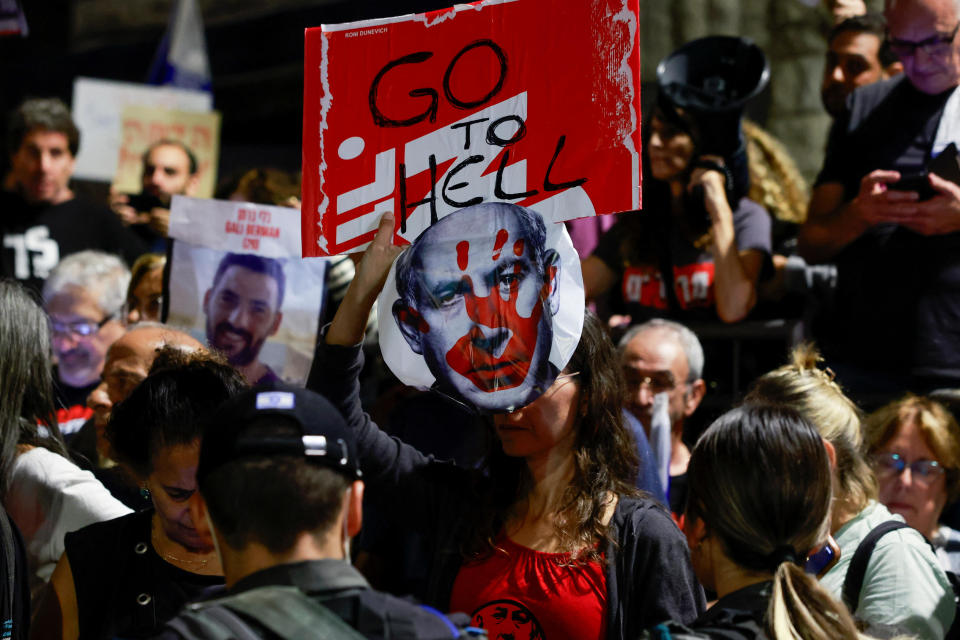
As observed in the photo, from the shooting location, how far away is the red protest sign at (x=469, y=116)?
2.67 m

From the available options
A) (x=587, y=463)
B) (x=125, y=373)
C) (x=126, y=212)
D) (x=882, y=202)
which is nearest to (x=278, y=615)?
(x=587, y=463)

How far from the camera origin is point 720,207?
171 inches

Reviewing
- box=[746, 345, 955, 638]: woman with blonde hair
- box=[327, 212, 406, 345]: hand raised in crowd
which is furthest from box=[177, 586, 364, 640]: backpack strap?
box=[746, 345, 955, 638]: woman with blonde hair

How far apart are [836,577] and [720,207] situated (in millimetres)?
1747

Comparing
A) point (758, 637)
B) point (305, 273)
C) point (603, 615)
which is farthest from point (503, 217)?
point (305, 273)

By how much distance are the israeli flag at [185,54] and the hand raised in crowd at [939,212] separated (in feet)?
15.3

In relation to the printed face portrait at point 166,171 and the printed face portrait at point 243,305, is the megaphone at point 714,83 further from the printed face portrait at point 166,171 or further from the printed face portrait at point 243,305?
the printed face portrait at point 166,171

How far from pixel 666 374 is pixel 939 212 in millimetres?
987

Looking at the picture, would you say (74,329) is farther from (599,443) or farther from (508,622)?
(508,622)

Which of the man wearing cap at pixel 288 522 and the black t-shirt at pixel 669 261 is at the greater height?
the black t-shirt at pixel 669 261

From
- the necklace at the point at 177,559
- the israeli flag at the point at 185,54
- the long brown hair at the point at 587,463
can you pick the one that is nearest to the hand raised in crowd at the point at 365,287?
the long brown hair at the point at 587,463

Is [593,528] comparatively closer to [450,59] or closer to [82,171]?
[450,59]

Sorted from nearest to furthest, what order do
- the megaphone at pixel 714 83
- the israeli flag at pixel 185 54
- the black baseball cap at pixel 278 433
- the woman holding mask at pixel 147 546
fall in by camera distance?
the black baseball cap at pixel 278 433 < the woman holding mask at pixel 147 546 < the megaphone at pixel 714 83 < the israeli flag at pixel 185 54

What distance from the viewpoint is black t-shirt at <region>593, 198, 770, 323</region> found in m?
4.48
